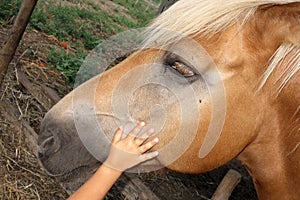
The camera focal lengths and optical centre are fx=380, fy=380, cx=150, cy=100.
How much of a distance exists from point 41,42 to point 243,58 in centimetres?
480

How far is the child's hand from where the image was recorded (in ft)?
5.71

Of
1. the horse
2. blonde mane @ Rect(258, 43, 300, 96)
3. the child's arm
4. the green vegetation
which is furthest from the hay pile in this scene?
blonde mane @ Rect(258, 43, 300, 96)

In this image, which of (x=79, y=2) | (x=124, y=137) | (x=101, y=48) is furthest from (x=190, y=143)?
(x=79, y=2)

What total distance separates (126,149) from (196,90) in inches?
18.2

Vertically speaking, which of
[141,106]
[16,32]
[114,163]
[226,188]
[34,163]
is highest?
[141,106]

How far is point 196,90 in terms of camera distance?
1.89 meters

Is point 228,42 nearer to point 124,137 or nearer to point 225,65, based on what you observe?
point 225,65

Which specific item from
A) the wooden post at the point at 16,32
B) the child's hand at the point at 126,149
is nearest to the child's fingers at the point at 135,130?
the child's hand at the point at 126,149

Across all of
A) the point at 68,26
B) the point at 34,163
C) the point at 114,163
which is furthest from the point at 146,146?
the point at 68,26

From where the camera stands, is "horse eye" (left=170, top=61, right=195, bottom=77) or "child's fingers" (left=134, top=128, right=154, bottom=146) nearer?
"child's fingers" (left=134, top=128, right=154, bottom=146)

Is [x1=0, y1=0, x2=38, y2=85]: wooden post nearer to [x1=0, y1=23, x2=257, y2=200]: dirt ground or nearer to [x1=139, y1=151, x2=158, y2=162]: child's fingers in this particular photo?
[x1=0, y1=23, x2=257, y2=200]: dirt ground

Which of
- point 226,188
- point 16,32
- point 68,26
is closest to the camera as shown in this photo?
point 16,32

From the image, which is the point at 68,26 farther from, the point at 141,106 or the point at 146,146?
the point at 146,146

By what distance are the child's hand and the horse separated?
0.42 feet
